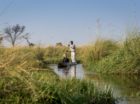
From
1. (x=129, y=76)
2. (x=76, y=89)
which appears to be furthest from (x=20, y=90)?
(x=129, y=76)

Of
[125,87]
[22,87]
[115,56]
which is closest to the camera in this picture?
[22,87]

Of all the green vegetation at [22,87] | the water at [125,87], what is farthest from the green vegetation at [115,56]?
the green vegetation at [22,87]

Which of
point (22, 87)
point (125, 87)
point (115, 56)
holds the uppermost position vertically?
point (115, 56)

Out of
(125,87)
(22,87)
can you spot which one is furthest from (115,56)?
(22,87)

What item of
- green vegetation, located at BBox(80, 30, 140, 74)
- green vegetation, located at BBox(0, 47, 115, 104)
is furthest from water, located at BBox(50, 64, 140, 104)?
green vegetation, located at BBox(0, 47, 115, 104)

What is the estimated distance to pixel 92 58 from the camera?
87.8 ft

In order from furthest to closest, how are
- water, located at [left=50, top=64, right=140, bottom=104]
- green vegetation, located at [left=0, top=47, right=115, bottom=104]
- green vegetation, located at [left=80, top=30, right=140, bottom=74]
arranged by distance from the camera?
green vegetation, located at [left=80, top=30, right=140, bottom=74] → water, located at [left=50, top=64, right=140, bottom=104] → green vegetation, located at [left=0, top=47, right=115, bottom=104]

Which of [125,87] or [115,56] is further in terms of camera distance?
[115,56]

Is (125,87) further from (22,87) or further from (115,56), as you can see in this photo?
(22,87)

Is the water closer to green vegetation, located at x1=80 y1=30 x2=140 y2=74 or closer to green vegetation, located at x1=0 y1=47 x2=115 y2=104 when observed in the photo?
green vegetation, located at x1=80 y1=30 x2=140 y2=74

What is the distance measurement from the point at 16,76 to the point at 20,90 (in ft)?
1.05

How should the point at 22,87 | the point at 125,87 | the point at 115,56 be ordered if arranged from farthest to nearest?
the point at 115,56 → the point at 125,87 → the point at 22,87

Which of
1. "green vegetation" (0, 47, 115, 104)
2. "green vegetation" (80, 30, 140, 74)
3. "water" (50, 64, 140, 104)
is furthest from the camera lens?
"green vegetation" (80, 30, 140, 74)

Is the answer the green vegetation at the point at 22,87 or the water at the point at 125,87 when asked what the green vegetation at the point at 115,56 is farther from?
the green vegetation at the point at 22,87
